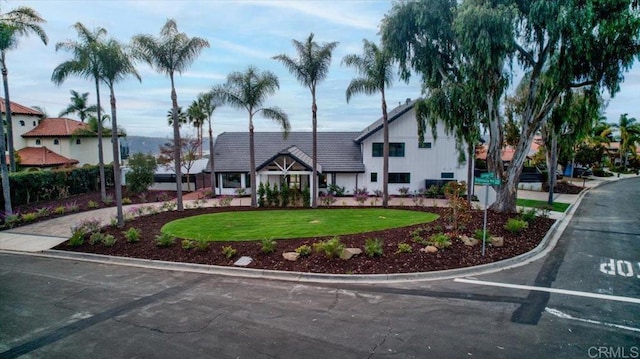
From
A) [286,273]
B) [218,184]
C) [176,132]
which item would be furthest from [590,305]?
[218,184]

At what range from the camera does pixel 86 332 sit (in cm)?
732

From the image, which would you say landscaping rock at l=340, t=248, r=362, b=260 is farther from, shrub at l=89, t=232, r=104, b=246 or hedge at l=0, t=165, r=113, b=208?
hedge at l=0, t=165, r=113, b=208

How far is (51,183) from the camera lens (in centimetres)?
2631

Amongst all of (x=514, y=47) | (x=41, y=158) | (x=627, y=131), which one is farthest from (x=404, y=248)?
(x=627, y=131)

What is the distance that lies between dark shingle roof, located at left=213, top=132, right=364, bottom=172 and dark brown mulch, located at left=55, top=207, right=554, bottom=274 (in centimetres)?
1556

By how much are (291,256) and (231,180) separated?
2135 centimetres

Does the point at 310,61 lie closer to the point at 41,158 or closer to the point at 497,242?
the point at 497,242

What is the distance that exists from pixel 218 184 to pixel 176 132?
1180 cm

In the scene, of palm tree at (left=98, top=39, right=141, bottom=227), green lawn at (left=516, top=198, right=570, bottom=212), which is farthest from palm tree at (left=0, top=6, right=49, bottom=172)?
green lawn at (left=516, top=198, right=570, bottom=212)

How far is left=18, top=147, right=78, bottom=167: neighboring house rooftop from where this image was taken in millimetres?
32969

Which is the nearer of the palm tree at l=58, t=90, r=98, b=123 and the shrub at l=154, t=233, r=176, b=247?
the shrub at l=154, t=233, r=176, b=247

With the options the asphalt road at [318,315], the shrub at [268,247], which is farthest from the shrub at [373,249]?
the shrub at [268,247]

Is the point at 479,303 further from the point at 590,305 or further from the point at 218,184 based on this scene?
the point at 218,184

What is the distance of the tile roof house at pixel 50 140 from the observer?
3450cm
